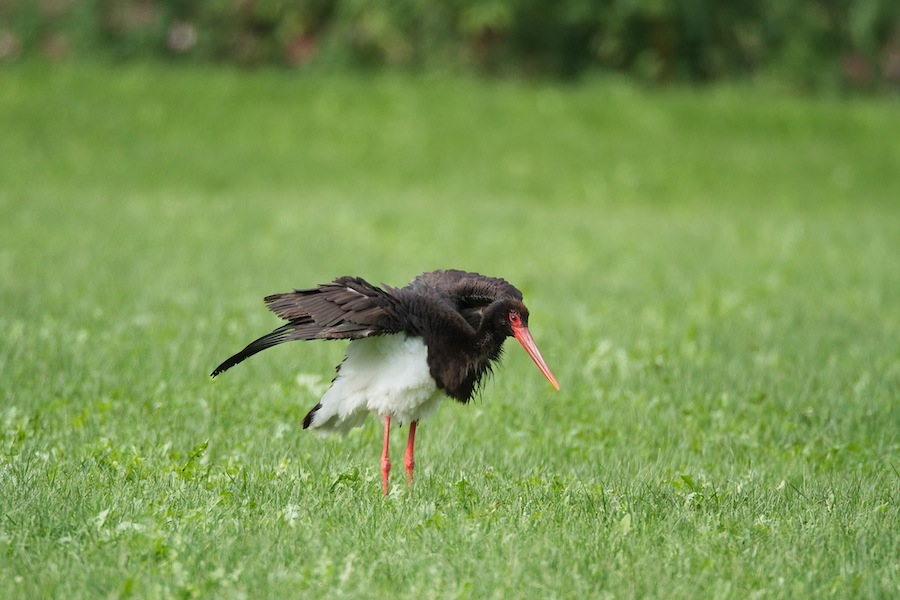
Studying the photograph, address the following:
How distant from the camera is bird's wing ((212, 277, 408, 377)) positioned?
15.2 ft

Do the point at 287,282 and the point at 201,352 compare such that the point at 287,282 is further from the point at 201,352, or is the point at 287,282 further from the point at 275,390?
the point at 275,390

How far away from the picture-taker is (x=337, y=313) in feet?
15.5

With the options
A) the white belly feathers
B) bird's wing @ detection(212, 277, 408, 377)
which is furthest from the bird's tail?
the white belly feathers

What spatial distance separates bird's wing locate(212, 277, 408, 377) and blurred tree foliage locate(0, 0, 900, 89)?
1981 cm

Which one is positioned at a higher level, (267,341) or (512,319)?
(512,319)

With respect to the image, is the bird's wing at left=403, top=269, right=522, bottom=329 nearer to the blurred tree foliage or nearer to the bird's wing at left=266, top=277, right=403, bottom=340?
the bird's wing at left=266, top=277, right=403, bottom=340

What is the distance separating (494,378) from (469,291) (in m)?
2.19

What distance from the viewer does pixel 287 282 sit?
10.8 meters

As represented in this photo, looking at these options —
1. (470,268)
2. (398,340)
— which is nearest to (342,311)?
(398,340)

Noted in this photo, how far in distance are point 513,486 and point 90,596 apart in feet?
6.40

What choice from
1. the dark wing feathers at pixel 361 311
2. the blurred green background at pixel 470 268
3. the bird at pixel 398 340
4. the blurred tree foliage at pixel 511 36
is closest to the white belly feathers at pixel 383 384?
the bird at pixel 398 340

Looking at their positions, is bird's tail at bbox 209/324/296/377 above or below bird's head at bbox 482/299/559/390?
below

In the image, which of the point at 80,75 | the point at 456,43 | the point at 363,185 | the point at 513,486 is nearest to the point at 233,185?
the point at 363,185

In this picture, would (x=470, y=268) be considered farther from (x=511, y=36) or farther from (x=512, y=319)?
(x=511, y=36)
